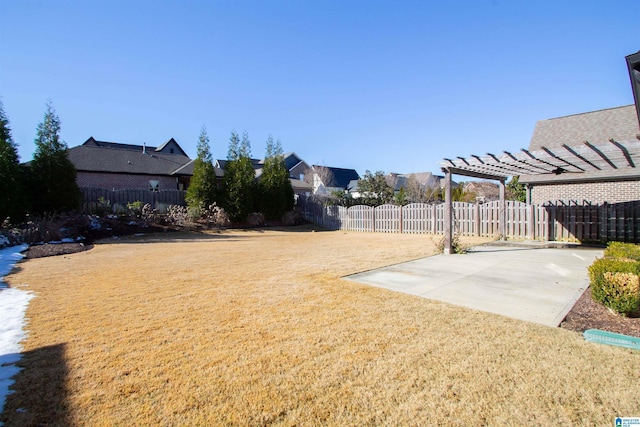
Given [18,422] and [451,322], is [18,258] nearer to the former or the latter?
[18,422]

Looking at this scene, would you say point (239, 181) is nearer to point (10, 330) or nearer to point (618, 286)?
point (10, 330)

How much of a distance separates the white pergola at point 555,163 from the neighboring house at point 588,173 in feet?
0.25

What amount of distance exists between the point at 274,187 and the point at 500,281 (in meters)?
17.3

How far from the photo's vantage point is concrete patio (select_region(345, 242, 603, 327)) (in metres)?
4.54

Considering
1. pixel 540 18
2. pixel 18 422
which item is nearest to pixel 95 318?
pixel 18 422

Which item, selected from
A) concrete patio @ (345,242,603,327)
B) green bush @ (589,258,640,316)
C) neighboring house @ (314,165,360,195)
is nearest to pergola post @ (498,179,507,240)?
concrete patio @ (345,242,603,327)

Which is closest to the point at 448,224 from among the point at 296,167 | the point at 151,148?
the point at 296,167

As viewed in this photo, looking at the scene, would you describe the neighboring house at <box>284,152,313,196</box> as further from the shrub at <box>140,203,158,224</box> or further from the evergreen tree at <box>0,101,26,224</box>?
the evergreen tree at <box>0,101,26,224</box>

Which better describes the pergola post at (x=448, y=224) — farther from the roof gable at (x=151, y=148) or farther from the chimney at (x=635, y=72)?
the roof gable at (x=151, y=148)

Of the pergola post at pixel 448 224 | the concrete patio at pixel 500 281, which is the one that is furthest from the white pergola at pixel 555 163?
the concrete patio at pixel 500 281

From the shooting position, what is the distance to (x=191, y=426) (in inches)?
84.3

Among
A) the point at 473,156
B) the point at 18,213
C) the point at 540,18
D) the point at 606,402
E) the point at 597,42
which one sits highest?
the point at 540,18

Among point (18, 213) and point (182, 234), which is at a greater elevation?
point (18, 213)

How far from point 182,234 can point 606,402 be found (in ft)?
53.7
